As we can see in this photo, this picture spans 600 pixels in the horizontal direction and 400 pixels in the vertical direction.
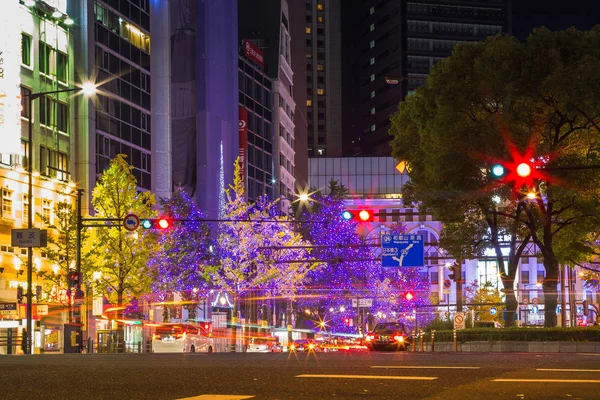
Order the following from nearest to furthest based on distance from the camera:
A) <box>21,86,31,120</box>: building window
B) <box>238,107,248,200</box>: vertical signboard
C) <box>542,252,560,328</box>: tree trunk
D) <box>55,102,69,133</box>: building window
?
<box>542,252,560,328</box>: tree trunk
<box>21,86,31,120</box>: building window
<box>55,102,69,133</box>: building window
<box>238,107,248,200</box>: vertical signboard

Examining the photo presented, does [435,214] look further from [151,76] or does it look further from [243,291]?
[151,76]

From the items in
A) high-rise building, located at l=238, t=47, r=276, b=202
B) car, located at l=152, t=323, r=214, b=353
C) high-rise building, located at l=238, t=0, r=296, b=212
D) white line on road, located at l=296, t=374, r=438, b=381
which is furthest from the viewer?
high-rise building, located at l=238, t=0, r=296, b=212

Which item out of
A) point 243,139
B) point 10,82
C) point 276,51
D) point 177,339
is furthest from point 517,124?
point 276,51

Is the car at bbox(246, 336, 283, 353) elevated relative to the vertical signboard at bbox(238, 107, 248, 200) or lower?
lower

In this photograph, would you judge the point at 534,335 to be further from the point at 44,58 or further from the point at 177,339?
the point at 44,58

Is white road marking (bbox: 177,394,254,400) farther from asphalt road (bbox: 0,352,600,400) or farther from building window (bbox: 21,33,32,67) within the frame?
building window (bbox: 21,33,32,67)

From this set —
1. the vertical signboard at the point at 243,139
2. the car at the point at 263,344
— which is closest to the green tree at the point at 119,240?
the car at the point at 263,344

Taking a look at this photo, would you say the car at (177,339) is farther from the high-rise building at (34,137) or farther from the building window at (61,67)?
the building window at (61,67)

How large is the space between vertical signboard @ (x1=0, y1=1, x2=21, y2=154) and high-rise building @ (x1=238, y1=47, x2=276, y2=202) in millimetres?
48064

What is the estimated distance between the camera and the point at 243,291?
232 ft

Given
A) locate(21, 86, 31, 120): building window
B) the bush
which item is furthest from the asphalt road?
locate(21, 86, 31, 120): building window

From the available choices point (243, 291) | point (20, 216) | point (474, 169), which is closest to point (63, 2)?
point (20, 216)

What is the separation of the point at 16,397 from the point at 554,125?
1304 inches

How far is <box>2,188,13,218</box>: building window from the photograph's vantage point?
181ft
